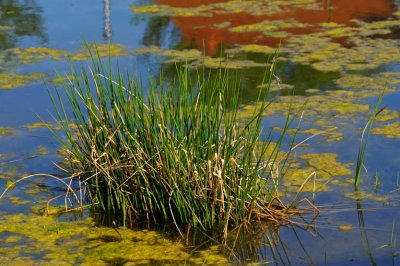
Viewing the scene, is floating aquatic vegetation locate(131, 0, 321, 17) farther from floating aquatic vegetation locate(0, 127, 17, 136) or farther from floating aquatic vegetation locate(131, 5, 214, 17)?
floating aquatic vegetation locate(0, 127, 17, 136)

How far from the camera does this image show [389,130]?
5719 mm

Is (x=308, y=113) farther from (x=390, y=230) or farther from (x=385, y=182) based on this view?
(x=390, y=230)

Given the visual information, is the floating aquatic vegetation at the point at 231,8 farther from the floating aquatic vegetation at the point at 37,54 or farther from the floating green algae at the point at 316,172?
the floating green algae at the point at 316,172

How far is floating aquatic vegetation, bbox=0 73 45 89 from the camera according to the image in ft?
23.2

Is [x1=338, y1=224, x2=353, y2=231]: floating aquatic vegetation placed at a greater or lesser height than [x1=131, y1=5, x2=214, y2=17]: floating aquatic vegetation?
lesser

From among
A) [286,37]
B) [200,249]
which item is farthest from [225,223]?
[286,37]

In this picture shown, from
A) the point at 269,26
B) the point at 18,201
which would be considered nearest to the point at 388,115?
the point at 18,201

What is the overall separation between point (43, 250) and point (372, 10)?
6439 millimetres

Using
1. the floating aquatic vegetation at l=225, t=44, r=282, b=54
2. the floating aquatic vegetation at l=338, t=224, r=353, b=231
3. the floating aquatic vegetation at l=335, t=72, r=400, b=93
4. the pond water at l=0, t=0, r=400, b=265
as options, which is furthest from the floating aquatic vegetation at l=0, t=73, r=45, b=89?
the floating aquatic vegetation at l=338, t=224, r=353, b=231

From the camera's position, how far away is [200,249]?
403cm

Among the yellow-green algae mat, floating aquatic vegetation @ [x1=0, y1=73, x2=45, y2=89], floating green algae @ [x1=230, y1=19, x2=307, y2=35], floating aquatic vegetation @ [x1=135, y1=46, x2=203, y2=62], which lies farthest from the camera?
floating green algae @ [x1=230, y1=19, x2=307, y2=35]

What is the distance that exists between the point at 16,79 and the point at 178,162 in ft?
11.6

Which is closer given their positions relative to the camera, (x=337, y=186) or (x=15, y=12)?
(x=337, y=186)

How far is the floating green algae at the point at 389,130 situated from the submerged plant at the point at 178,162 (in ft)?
4.89
